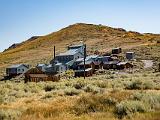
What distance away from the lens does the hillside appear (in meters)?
128

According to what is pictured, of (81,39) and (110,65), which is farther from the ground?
(81,39)

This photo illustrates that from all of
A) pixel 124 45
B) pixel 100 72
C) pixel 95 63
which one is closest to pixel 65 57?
pixel 95 63

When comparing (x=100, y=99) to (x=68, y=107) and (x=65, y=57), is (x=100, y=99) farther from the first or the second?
(x=65, y=57)

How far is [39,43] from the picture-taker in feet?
567

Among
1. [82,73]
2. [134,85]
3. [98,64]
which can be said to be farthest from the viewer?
[98,64]

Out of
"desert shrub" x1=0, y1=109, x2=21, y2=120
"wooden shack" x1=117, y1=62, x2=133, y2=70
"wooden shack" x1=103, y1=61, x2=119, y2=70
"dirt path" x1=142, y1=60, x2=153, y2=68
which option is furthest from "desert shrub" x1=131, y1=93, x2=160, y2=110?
"wooden shack" x1=103, y1=61, x2=119, y2=70

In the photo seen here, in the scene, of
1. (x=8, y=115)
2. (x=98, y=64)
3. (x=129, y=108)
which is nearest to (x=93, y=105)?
(x=129, y=108)

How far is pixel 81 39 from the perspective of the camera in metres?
157

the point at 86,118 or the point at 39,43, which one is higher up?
the point at 39,43

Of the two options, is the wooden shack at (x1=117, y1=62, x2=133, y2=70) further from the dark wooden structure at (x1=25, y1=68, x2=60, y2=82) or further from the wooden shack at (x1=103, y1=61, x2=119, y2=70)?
the dark wooden structure at (x1=25, y1=68, x2=60, y2=82)

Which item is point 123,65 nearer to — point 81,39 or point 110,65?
point 110,65

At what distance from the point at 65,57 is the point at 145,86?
71996 mm

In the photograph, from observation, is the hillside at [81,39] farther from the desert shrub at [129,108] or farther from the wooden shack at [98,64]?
the desert shrub at [129,108]

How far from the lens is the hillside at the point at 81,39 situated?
418 ft
